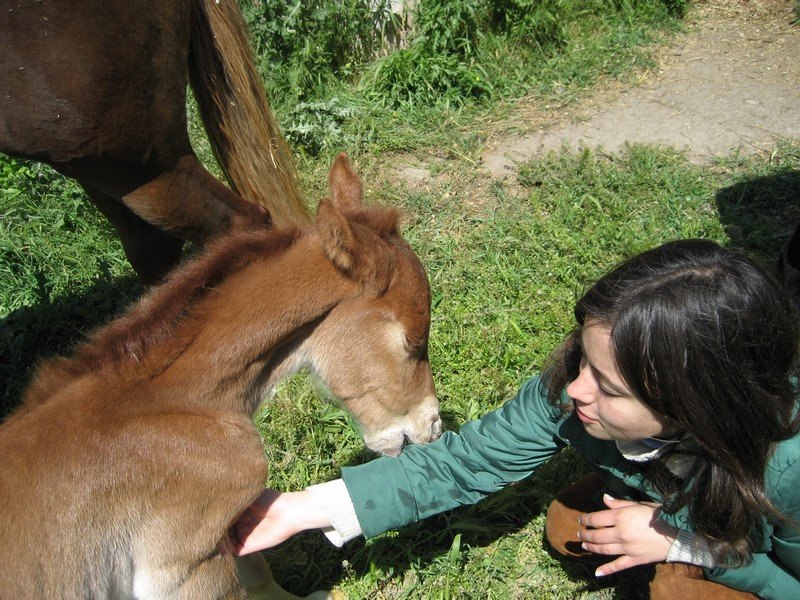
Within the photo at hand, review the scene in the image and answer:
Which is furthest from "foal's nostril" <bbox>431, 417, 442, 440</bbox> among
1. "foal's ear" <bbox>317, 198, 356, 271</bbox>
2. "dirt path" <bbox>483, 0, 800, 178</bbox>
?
"dirt path" <bbox>483, 0, 800, 178</bbox>

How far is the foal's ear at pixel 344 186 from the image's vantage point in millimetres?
2590

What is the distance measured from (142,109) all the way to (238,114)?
0.94 meters

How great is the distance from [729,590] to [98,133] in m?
2.66

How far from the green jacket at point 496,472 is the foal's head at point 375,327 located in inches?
7.1

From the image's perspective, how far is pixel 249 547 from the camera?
91.8 inches

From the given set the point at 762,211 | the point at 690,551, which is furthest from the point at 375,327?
the point at 762,211

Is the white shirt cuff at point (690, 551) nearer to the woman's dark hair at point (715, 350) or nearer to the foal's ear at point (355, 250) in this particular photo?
the woman's dark hair at point (715, 350)

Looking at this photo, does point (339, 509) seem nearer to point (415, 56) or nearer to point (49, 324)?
point (49, 324)

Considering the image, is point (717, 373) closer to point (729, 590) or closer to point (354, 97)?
point (729, 590)

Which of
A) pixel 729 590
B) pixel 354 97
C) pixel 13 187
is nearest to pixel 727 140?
pixel 354 97

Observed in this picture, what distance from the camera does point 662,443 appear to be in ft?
6.79

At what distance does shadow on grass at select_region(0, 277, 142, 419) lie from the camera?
3803 mm

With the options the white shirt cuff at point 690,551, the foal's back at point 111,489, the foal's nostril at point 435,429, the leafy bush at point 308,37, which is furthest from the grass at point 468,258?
the foal's back at point 111,489

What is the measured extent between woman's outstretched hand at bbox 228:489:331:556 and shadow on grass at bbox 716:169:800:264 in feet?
9.91
